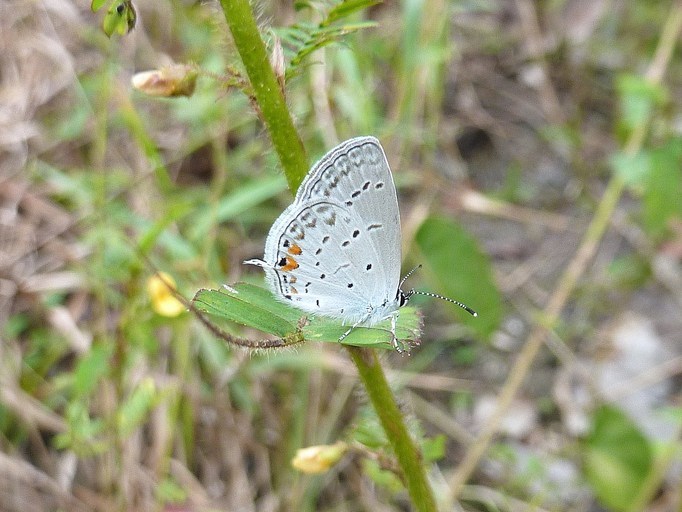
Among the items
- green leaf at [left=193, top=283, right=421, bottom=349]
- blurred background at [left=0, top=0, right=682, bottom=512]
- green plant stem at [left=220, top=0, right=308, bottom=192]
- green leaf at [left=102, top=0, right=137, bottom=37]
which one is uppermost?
green leaf at [left=102, top=0, right=137, bottom=37]

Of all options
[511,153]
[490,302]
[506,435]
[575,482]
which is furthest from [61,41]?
[575,482]

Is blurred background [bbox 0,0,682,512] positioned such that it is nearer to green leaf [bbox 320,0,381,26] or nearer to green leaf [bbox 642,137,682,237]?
green leaf [bbox 642,137,682,237]

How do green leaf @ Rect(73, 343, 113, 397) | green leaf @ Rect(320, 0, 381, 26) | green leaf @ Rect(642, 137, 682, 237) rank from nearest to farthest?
green leaf @ Rect(320, 0, 381, 26), green leaf @ Rect(73, 343, 113, 397), green leaf @ Rect(642, 137, 682, 237)

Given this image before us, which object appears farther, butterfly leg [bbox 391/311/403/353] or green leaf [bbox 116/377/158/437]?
green leaf [bbox 116/377/158/437]

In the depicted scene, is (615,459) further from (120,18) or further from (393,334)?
(120,18)

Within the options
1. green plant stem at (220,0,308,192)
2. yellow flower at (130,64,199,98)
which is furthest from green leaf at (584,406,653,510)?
yellow flower at (130,64,199,98)

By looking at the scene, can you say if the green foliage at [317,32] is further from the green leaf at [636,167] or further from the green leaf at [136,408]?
the green leaf at [636,167]
